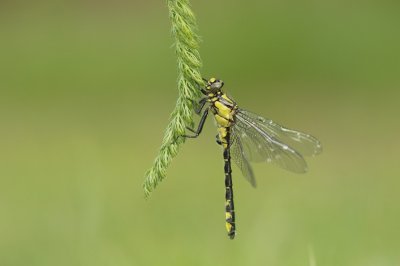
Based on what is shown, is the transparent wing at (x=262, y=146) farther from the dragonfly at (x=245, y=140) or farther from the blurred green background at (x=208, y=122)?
the blurred green background at (x=208, y=122)

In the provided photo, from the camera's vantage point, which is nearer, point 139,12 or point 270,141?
point 270,141

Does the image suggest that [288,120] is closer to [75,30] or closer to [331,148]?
[331,148]

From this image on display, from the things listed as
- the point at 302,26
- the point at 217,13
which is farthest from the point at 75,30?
the point at 302,26

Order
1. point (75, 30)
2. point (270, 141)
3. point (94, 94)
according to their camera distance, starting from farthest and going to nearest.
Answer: point (75, 30) → point (94, 94) → point (270, 141)

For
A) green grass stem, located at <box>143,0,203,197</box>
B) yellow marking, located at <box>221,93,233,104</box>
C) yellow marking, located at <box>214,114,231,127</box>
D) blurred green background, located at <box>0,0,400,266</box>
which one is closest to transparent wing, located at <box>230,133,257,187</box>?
yellow marking, located at <box>214,114,231,127</box>

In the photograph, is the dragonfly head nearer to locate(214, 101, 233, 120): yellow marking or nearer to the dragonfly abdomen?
locate(214, 101, 233, 120): yellow marking

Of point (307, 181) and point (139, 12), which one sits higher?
point (139, 12)

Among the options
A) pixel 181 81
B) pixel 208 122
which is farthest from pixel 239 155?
pixel 208 122

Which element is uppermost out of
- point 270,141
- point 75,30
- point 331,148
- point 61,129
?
point 75,30
